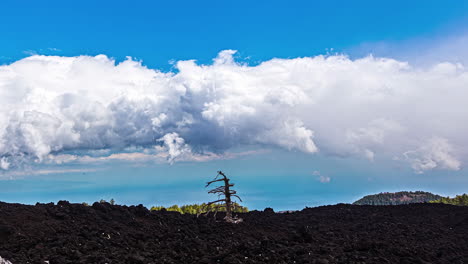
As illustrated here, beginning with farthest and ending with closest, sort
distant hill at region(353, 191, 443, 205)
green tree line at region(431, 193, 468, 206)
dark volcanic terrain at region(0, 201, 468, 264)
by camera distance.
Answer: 1. distant hill at region(353, 191, 443, 205)
2. green tree line at region(431, 193, 468, 206)
3. dark volcanic terrain at region(0, 201, 468, 264)

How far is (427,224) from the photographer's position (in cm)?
2520

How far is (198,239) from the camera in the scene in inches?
677

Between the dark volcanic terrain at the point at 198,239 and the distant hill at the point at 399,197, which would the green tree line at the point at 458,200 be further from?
the dark volcanic terrain at the point at 198,239

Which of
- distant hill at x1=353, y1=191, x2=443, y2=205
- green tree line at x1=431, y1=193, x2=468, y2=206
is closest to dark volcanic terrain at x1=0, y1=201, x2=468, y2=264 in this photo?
green tree line at x1=431, y1=193, x2=468, y2=206

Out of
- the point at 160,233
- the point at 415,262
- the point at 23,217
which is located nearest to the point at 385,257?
the point at 415,262

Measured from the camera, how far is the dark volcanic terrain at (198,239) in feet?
46.3

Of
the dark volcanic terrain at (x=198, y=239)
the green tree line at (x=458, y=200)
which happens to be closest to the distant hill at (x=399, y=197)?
the green tree line at (x=458, y=200)

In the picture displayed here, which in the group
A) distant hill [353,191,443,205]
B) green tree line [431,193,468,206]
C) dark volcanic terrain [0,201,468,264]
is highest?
distant hill [353,191,443,205]

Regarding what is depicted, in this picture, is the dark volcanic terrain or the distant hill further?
the distant hill

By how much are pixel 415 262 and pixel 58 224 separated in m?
13.4

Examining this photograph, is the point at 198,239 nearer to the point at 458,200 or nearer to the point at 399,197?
the point at 458,200

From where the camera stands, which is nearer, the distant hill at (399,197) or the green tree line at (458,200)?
the green tree line at (458,200)

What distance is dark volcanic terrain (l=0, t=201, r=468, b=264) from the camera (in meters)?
14.1

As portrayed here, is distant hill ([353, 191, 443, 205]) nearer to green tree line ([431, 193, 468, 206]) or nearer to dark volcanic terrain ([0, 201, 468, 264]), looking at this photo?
green tree line ([431, 193, 468, 206])
